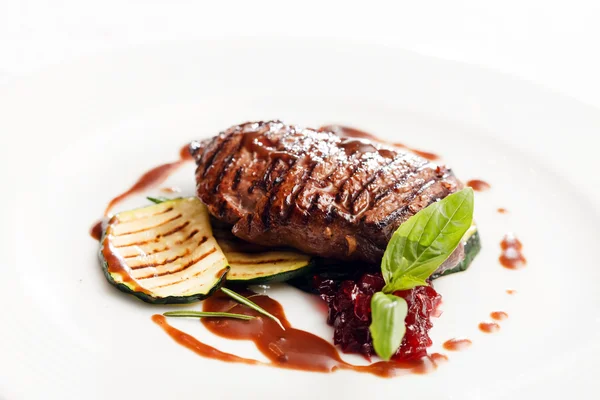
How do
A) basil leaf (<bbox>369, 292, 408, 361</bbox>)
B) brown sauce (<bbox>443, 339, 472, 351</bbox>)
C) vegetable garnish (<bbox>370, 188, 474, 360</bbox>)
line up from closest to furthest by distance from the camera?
basil leaf (<bbox>369, 292, 408, 361</bbox>) < vegetable garnish (<bbox>370, 188, 474, 360</bbox>) < brown sauce (<bbox>443, 339, 472, 351</bbox>)

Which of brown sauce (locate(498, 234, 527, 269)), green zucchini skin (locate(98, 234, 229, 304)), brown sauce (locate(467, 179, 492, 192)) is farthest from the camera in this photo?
brown sauce (locate(467, 179, 492, 192))

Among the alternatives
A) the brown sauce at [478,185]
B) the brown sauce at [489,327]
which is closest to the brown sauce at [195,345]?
the brown sauce at [489,327]

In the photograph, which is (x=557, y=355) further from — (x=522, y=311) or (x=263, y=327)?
(x=263, y=327)

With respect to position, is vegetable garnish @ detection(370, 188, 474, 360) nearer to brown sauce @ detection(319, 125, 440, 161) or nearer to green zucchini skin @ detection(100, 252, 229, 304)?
green zucchini skin @ detection(100, 252, 229, 304)

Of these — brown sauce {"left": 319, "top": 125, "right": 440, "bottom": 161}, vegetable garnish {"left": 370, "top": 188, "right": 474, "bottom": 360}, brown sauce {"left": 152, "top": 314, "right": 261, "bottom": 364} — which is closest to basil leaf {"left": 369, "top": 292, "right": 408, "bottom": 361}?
vegetable garnish {"left": 370, "top": 188, "right": 474, "bottom": 360}

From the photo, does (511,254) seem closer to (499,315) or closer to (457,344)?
(499,315)

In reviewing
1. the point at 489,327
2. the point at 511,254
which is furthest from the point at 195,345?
the point at 511,254
